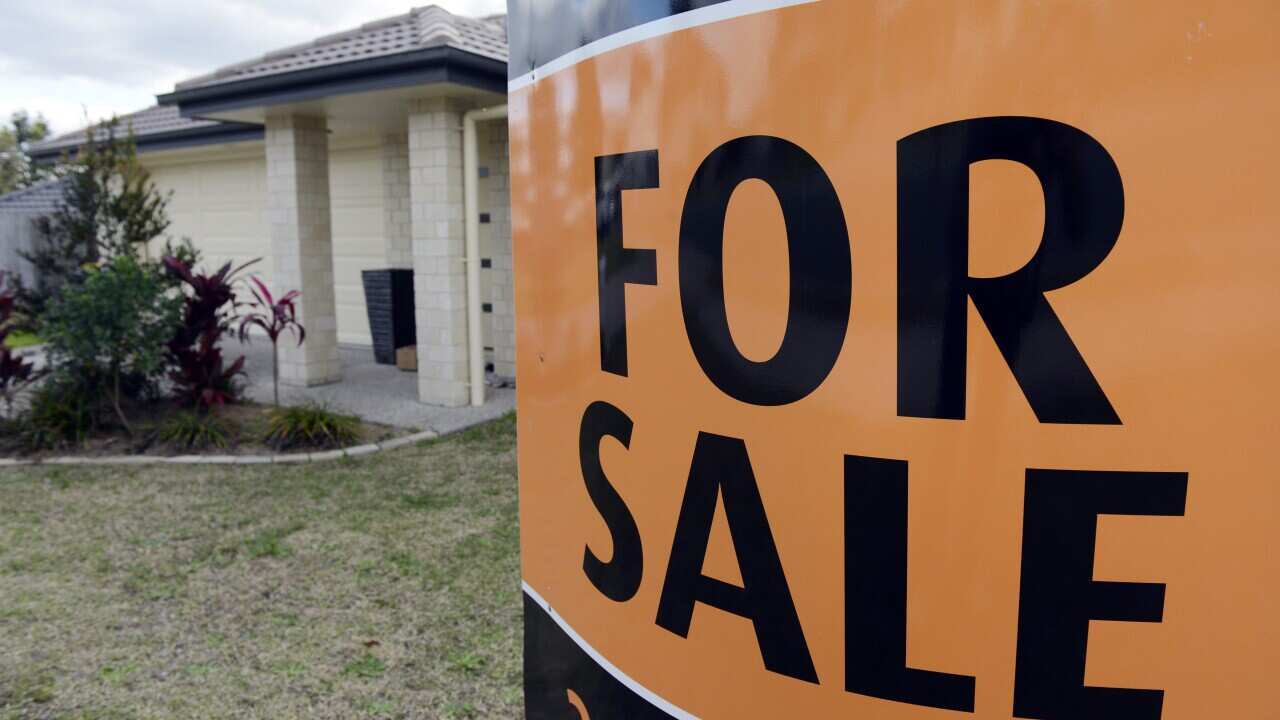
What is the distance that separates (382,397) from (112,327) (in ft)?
8.92

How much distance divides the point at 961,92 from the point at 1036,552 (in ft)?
1.57

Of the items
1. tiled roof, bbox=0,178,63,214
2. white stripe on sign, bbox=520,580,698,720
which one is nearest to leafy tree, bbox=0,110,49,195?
tiled roof, bbox=0,178,63,214

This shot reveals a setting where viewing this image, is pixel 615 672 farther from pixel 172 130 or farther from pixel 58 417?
pixel 172 130

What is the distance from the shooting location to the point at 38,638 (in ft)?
13.9

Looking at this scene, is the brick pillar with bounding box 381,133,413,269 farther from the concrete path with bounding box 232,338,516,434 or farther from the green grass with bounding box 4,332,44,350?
the green grass with bounding box 4,332,44,350

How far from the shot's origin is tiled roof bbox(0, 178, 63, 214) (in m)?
17.5

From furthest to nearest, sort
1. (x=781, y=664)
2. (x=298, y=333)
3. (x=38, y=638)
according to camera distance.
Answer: (x=298, y=333) → (x=38, y=638) → (x=781, y=664)

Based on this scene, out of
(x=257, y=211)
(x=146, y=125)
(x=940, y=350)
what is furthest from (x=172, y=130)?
(x=940, y=350)

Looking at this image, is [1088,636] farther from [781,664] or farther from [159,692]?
[159,692]

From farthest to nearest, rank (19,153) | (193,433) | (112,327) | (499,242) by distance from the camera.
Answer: (19,153) → (499,242) → (193,433) → (112,327)

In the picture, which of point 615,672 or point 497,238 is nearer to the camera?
point 615,672

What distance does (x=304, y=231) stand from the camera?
9953 mm

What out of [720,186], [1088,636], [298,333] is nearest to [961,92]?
[720,186]

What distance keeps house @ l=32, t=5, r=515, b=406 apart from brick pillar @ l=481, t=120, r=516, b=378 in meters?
0.02
